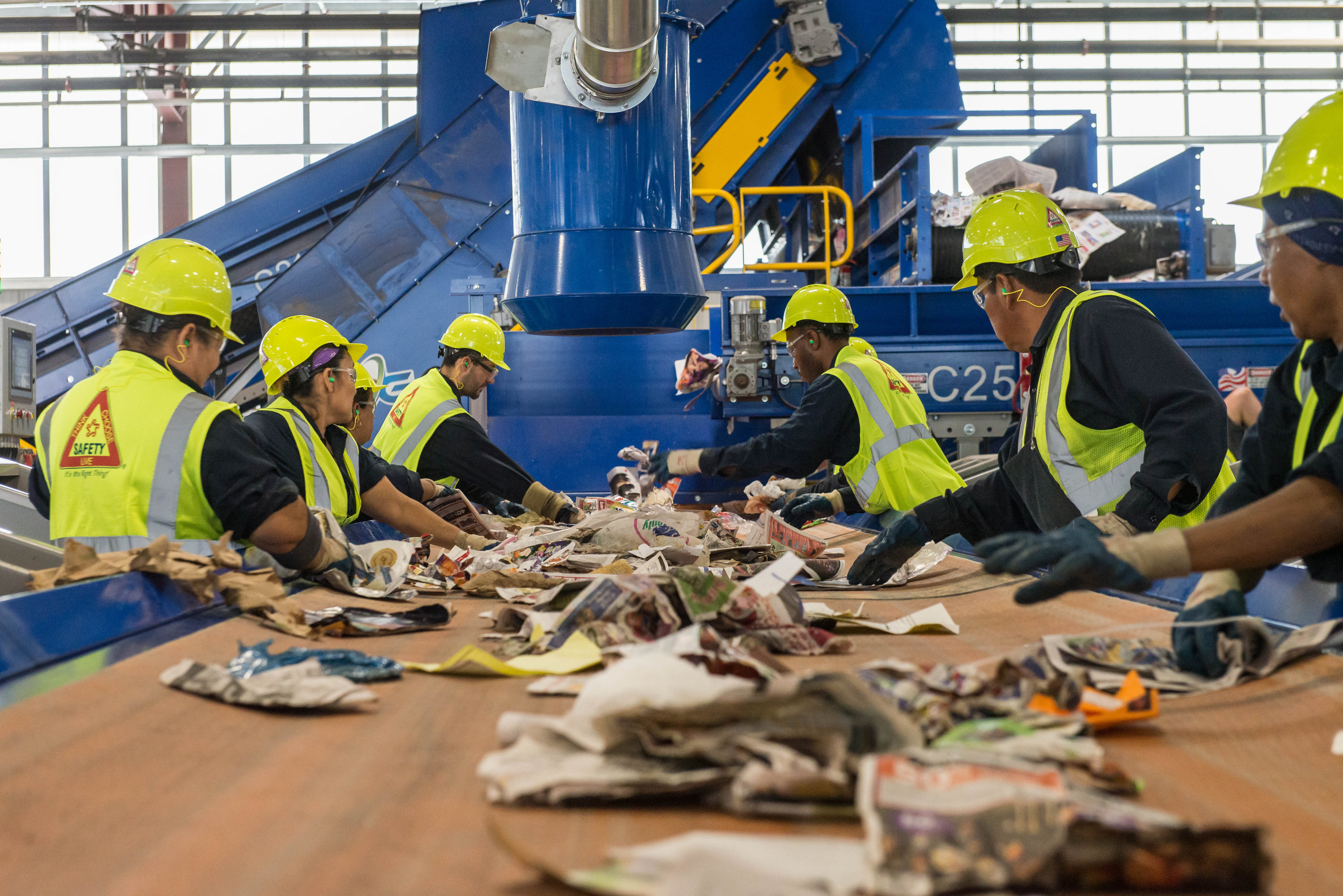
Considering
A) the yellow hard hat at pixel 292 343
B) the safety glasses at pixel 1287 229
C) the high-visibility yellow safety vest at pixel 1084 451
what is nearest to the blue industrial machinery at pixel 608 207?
the yellow hard hat at pixel 292 343

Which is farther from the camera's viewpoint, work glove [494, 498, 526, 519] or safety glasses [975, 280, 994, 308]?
work glove [494, 498, 526, 519]

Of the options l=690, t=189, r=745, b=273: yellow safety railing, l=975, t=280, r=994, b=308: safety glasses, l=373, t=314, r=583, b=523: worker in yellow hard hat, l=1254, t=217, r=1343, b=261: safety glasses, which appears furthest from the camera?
l=690, t=189, r=745, b=273: yellow safety railing

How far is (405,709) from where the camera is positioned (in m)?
1.33

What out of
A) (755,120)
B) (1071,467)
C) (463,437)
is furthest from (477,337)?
(1071,467)

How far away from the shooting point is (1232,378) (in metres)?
5.05

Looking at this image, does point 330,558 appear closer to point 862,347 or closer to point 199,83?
point 862,347

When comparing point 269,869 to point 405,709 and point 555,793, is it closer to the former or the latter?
point 555,793

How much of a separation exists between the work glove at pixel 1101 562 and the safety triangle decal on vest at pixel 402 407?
13.7ft

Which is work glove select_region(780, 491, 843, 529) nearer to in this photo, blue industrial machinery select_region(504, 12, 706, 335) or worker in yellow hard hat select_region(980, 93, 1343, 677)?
blue industrial machinery select_region(504, 12, 706, 335)

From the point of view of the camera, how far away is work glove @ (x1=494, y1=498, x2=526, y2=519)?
5484 mm

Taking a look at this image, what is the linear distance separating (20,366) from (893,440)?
4.89 meters

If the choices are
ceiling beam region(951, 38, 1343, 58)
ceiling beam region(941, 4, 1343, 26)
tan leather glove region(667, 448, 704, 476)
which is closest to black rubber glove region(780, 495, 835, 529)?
tan leather glove region(667, 448, 704, 476)

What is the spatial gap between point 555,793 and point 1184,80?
50.1ft

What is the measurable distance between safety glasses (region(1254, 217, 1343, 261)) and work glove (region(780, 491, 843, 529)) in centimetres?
223
